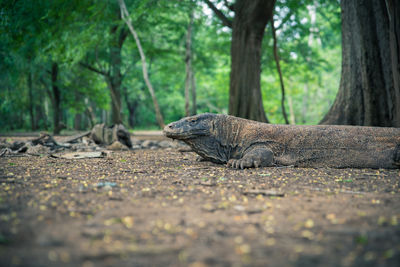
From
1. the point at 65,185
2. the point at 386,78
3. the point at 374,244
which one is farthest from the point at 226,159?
the point at 386,78

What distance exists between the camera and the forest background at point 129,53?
10031 mm

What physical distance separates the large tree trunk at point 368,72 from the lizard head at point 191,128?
3565mm

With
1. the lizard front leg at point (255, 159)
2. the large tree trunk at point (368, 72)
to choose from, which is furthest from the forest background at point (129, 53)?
the lizard front leg at point (255, 159)

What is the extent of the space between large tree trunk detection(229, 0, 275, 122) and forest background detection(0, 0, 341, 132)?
141cm

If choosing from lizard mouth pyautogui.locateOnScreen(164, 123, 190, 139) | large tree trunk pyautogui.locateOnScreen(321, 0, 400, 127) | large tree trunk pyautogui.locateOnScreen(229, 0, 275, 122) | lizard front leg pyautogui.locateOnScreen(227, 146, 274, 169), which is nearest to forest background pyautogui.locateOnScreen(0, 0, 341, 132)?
large tree trunk pyautogui.locateOnScreen(229, 0, 275, 122)

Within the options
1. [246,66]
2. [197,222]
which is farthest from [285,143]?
[246,66]

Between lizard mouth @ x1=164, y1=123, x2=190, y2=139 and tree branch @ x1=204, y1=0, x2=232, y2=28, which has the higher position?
tree branch @ x1=204, y1=0, x2=232, y2=28

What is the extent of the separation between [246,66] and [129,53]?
19.3 m

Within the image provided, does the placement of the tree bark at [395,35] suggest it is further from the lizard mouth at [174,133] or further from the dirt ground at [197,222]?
the lizard mouth at [174,133]

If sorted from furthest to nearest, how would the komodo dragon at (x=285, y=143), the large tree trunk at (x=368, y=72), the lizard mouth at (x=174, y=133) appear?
the large tree trunk at (x=368, y=72) → the lizard mouth at (x=174, y=133) → the komodo dragon at (x=285, y=143)

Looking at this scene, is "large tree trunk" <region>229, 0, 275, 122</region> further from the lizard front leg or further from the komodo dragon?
the lizard front leg

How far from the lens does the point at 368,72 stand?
6.27 meters

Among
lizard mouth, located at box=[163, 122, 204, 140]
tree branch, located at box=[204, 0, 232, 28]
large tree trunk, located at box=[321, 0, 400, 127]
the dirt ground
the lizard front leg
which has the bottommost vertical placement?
the dirt ground

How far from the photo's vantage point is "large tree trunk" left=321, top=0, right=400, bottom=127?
19.9ft
